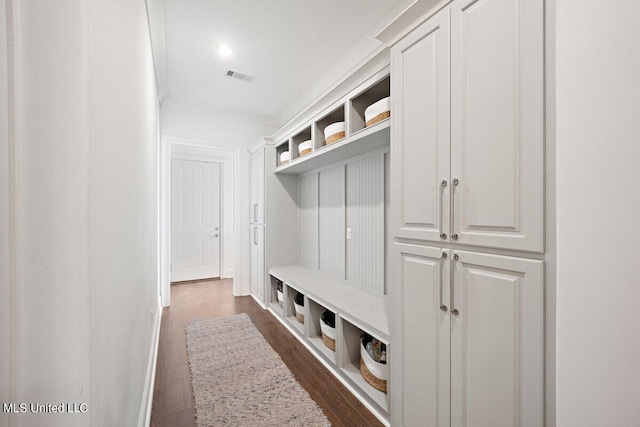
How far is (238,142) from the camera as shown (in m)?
4.09

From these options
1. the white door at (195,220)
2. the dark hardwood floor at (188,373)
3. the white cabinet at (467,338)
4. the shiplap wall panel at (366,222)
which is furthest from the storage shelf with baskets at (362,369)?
the white door at (195,220)

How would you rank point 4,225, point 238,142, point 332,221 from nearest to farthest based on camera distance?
point 4,225
point 332,221
point 238,142

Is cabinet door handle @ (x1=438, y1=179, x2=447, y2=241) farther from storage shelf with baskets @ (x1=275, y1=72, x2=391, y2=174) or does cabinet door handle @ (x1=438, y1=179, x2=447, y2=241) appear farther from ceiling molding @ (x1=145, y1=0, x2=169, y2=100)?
ceiling molding @ (x1=145, y1=0, x2=169, y2=100)

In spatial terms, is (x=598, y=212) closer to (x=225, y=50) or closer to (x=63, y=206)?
(x=63, y=206)

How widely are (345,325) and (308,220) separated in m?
1.57

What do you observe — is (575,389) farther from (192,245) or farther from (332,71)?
(192,245)

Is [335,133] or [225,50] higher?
[225,50]

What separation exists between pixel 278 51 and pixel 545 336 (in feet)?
9.28

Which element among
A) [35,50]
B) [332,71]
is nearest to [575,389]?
[35,50]

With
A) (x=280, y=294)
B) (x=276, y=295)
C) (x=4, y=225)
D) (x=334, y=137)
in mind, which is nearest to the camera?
(x=4, y=225)

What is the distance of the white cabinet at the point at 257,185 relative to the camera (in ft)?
11.8

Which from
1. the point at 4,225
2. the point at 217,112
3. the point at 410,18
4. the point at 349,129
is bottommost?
the point at 4,225

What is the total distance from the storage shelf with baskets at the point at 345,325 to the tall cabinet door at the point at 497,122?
925 mm

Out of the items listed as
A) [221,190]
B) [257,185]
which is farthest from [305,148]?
[221,190]
